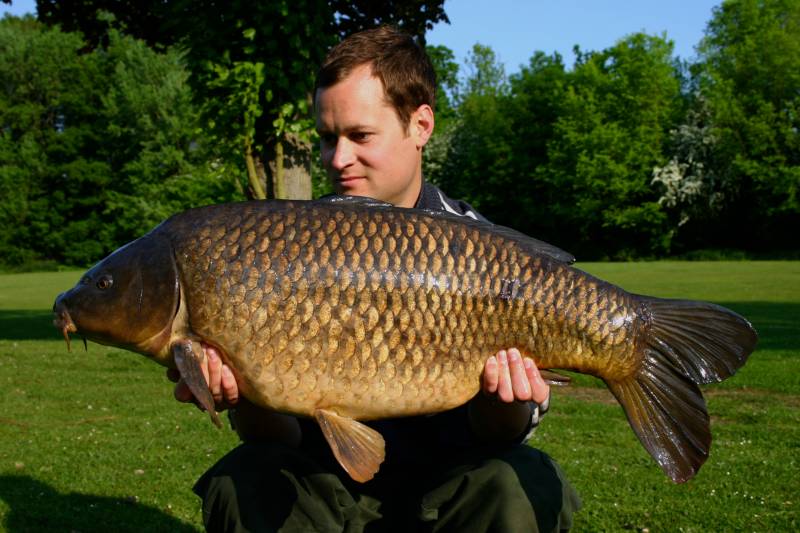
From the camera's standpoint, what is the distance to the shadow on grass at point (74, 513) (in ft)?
10.9

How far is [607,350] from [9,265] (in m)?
39.4

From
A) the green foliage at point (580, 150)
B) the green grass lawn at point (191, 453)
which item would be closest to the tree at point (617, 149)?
the green foliage at point (580, 150)

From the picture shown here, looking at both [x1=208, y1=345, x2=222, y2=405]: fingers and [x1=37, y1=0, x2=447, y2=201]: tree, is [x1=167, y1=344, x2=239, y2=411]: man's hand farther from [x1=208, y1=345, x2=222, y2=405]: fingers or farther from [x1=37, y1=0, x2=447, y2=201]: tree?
[x1=37, y1=0, x2=447, y2=201]: tree

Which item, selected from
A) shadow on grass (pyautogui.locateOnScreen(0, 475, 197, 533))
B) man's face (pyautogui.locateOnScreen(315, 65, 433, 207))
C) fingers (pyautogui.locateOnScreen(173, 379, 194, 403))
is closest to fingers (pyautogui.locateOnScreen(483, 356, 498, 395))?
fingers (pyautogui.locateOnScreen(173, 379, 194, 403))

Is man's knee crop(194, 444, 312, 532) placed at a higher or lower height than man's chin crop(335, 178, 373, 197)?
lower

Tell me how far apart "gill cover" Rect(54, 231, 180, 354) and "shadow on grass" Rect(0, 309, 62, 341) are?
24.9 feet

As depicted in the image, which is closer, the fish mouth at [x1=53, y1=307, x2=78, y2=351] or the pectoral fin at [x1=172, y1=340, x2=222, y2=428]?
the pectoral fin at [x1=172, y1=340, x2=222, y2=428]

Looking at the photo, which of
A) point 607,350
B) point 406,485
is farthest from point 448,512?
point 607,350

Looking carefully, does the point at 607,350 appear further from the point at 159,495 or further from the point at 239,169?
the point at 239,169

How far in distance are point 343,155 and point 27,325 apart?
11104 mm

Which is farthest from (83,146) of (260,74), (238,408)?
(238,408)

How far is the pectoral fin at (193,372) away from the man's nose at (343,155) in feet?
2.55

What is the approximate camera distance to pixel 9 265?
37344 millimetres

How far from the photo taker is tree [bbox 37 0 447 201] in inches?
278
